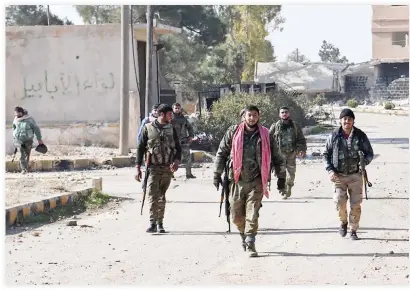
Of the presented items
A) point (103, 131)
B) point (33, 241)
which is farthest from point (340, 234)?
point (103, 131)

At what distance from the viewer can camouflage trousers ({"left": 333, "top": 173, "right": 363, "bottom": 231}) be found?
10.8 m

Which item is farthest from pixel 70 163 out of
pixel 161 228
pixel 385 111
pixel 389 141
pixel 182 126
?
pixel 385 111

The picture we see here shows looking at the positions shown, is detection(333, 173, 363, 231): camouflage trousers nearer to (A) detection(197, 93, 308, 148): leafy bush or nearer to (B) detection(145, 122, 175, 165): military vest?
(B) detection(145, 122, 175, 165): military vest

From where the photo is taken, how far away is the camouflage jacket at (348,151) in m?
10.7

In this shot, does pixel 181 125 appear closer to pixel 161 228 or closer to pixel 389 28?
pixel 161 228

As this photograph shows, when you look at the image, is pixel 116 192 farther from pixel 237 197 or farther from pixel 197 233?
pixel 237 197

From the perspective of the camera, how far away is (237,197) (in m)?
9.92

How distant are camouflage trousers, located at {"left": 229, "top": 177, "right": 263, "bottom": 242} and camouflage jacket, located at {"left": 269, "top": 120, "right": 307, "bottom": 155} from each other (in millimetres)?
4889

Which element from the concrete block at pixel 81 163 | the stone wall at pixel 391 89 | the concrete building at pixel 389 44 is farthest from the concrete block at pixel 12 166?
the concrete building at pixel 389 44

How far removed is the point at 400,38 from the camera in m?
75.1

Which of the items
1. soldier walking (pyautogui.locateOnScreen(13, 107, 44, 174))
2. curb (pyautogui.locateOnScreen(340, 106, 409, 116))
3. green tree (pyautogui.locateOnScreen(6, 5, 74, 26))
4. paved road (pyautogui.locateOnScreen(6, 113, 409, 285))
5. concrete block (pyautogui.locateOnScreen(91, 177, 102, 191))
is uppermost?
green tree (pyautogui.locateOnScreen(6, 5, 74, 26))

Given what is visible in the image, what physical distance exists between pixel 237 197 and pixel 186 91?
38227mm

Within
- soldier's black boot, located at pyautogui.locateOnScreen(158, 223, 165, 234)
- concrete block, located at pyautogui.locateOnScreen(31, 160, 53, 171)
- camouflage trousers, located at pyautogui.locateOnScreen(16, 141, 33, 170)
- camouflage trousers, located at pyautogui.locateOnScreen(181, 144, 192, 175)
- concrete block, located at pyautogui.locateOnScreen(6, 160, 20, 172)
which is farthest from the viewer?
concrete block, located at pyautogui.locateOnScreen(31, 160, 53, 171)

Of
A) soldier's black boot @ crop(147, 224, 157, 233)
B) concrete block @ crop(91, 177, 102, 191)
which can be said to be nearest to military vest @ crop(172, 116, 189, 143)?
concrete block @ crop(91, 177, 102, 191)
